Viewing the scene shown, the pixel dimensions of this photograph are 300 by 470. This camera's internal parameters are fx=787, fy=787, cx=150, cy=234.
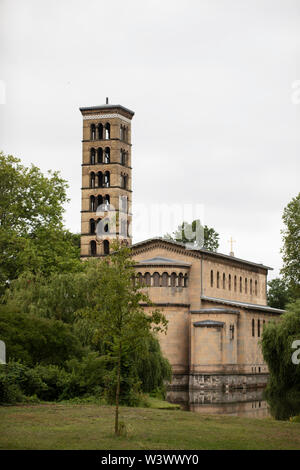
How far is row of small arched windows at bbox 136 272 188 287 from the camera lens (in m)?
64.2

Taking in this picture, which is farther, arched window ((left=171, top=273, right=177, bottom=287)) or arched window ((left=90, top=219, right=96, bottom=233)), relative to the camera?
A: arched window ((left=90, top=219, right=96, bottom=233))

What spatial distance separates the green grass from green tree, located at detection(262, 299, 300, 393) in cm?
1066

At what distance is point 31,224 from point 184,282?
1402cm

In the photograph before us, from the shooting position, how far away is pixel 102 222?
3287 inches

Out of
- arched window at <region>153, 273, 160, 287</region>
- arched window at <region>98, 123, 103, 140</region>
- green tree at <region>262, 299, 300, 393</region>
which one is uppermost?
arched window at <region>98, 123, 103, 140</region>

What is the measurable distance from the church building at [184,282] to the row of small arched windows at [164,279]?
8cm

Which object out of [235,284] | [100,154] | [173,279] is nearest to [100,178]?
[100,154]

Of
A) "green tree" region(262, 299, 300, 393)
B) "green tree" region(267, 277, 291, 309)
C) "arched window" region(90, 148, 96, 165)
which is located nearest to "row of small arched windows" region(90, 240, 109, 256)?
"arched window" region(90, 148, 96, 165)

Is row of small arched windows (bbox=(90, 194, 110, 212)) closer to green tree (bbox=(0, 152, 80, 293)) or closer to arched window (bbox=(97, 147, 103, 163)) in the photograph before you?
arched window (bbox=(97, 147, 103, 163))

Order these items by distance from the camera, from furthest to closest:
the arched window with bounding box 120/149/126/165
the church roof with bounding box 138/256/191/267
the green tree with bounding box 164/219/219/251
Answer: the green tree with bounding box 164/219/219/251, the arched window with bounding box 120/149/126/165, the church roof with bounding box 138/256/191/267

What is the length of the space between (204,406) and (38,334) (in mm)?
16553

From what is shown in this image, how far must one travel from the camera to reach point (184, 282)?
6631 centimetres

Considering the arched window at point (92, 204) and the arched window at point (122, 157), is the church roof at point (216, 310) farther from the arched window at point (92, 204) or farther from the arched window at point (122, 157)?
the arched window at point (122, 157)
